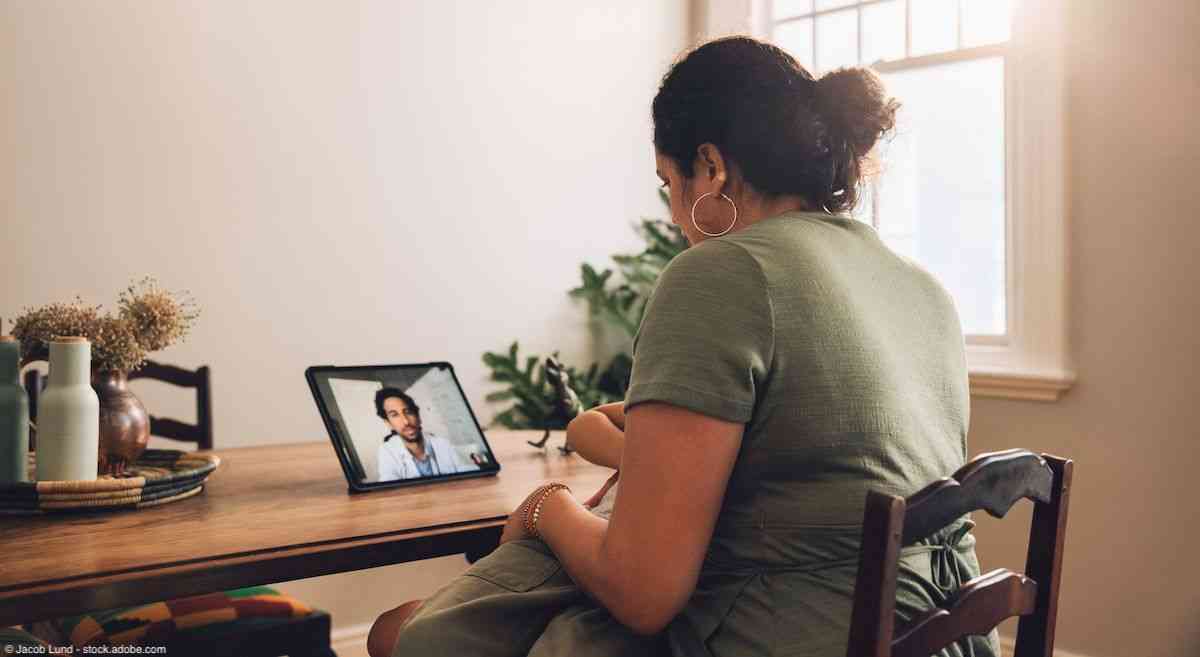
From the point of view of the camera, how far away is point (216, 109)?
2.94m

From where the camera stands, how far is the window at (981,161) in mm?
3064

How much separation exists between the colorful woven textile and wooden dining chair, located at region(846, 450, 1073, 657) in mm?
1374

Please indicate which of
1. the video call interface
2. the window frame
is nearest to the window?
the window frame

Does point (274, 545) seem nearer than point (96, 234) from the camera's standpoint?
Yes

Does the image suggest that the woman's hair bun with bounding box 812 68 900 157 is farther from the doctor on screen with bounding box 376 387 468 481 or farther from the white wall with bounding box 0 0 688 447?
the white wall with bounding box 0 0 688 447

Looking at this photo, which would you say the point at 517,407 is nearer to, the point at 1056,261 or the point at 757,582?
the point at 1056,261

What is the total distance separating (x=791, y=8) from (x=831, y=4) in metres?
0.18

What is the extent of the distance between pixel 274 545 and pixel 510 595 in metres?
0.34

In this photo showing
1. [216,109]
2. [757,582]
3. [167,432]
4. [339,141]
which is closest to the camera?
[757,582]

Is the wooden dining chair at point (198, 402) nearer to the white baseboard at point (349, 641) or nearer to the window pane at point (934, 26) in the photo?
the white baseboard at point (349, 641)

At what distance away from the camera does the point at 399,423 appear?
180cm

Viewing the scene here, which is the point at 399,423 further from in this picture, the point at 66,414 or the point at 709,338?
the point at 709,338

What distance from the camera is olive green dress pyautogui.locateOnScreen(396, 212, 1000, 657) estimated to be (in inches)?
42.6

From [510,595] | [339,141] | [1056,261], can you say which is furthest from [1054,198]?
[510,595]
